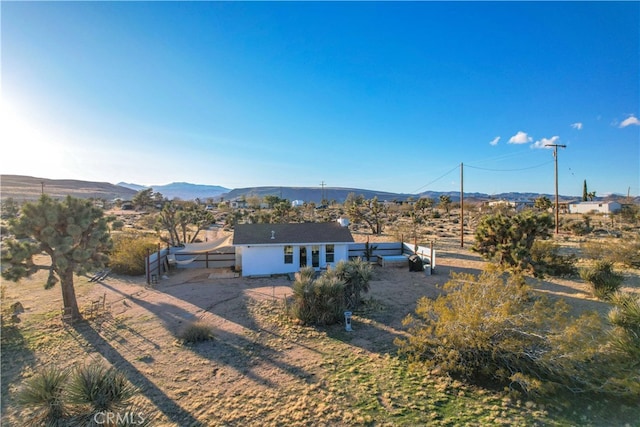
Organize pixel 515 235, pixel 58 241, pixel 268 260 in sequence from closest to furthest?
pixel 58 241 < pixel 515 235 < pixel 268 260

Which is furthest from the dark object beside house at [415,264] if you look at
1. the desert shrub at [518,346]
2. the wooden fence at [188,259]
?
the wooden fence at [188,259]

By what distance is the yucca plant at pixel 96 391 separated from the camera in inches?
207

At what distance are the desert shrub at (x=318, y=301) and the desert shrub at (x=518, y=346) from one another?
3575 mm

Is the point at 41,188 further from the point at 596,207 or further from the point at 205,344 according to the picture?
the point at 596,207

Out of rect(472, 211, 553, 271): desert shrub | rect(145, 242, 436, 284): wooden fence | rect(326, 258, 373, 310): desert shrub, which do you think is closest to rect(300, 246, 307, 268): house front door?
rect(145, 242, 436, 284): wooden fence

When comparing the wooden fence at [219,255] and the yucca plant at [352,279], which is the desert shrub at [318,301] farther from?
the wooden fence at [219,255]

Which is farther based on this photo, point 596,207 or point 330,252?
point 596,207

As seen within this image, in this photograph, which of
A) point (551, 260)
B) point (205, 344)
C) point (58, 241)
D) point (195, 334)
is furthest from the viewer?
point (551, 260)

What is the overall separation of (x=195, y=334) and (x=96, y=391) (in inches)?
152

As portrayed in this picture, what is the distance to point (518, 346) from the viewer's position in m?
6.76

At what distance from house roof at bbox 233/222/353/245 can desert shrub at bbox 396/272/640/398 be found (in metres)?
10.5

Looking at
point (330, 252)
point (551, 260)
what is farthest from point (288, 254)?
point (551, 260)

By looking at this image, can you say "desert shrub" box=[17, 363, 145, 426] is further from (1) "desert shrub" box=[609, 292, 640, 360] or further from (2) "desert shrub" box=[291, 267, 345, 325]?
(1) "desert shrub" box=[609, 292, 640, 360]

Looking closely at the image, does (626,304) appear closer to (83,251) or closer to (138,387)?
(138,387)
